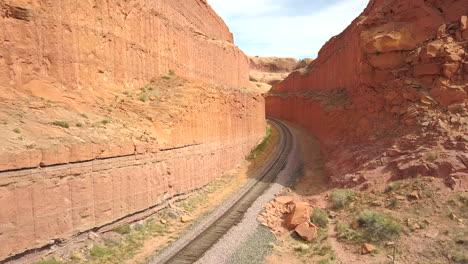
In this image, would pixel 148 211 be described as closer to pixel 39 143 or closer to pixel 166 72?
pixel 39 143

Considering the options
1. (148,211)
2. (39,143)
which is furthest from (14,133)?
(148,211)

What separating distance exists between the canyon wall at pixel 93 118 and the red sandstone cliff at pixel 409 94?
365 inches

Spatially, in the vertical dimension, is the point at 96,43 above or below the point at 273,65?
below

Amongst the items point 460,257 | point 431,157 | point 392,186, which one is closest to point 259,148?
point 392,186

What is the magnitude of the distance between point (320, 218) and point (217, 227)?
4408mm

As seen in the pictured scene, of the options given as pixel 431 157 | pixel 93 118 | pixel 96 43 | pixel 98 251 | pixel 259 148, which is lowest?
pixel 98 251

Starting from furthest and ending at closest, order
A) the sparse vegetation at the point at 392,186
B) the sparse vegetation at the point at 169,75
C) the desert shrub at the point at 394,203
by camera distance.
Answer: the sparse vegetation at the point at 169,75 < the sparse vegetation at the point at 392,186 < the desert shrub at the point at 394,203

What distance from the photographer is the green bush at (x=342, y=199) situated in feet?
47.6

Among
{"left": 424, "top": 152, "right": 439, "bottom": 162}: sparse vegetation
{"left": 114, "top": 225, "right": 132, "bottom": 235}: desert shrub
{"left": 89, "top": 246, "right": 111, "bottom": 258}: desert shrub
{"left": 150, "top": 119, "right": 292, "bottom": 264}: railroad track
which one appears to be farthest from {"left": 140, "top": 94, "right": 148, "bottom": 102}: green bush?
{"left": 424, "top": 152, "right": 439, "bottom": 162}: sparse vegetation

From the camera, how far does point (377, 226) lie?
37.9ft

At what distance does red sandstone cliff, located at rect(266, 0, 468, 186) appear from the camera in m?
14.2

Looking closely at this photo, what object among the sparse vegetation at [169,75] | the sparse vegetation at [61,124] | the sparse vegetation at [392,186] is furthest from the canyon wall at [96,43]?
the sparse vegetation at [392,186]

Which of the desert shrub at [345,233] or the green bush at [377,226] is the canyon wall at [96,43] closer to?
the desert shrub at [345,233]

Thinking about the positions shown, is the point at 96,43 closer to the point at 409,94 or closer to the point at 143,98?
the point at 143,98
